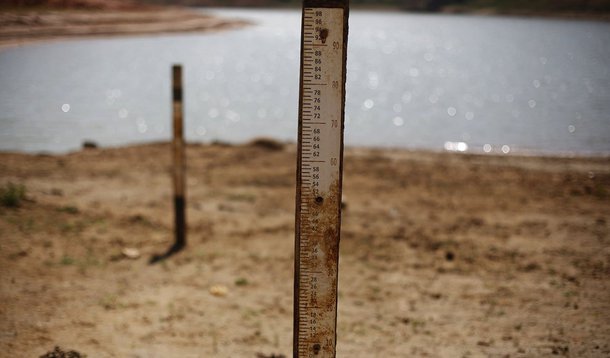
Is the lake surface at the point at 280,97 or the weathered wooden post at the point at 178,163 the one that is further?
the lake surface at the point at 280,97

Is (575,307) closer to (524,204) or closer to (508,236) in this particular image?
(508,236)

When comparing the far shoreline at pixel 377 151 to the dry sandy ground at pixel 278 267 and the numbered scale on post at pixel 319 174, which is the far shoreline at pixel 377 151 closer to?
the dry sandy ground at pixel 278 267

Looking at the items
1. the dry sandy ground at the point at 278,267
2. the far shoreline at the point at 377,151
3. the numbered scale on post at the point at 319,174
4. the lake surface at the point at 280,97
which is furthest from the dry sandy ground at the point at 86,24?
the numbered scale on post at the point at 319,174

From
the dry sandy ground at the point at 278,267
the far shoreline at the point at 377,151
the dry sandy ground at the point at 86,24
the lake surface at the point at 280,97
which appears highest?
the dry sandy ground at the point at 86,24

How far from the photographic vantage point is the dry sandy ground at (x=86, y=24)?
49.4m

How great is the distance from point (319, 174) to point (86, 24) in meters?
64.7

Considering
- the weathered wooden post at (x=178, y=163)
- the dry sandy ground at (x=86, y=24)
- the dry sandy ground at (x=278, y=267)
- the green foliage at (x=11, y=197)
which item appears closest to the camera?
the dry sandy ground at (x=278, y=267)

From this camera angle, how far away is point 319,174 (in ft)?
11.1

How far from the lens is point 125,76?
3931 centimetres

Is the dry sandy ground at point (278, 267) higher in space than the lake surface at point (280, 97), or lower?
lower

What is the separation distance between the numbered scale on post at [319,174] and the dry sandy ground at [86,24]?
45.9 m

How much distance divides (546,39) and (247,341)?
92600 mm

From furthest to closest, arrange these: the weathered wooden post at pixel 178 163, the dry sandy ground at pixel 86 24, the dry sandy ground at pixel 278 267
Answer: the dry sandy ground at pixel 86 24 → the weathered wooden post at pixel 178 163 → the dry sandy ground at pixel 278 267

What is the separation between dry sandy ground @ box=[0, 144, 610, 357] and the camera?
5.91 meters
